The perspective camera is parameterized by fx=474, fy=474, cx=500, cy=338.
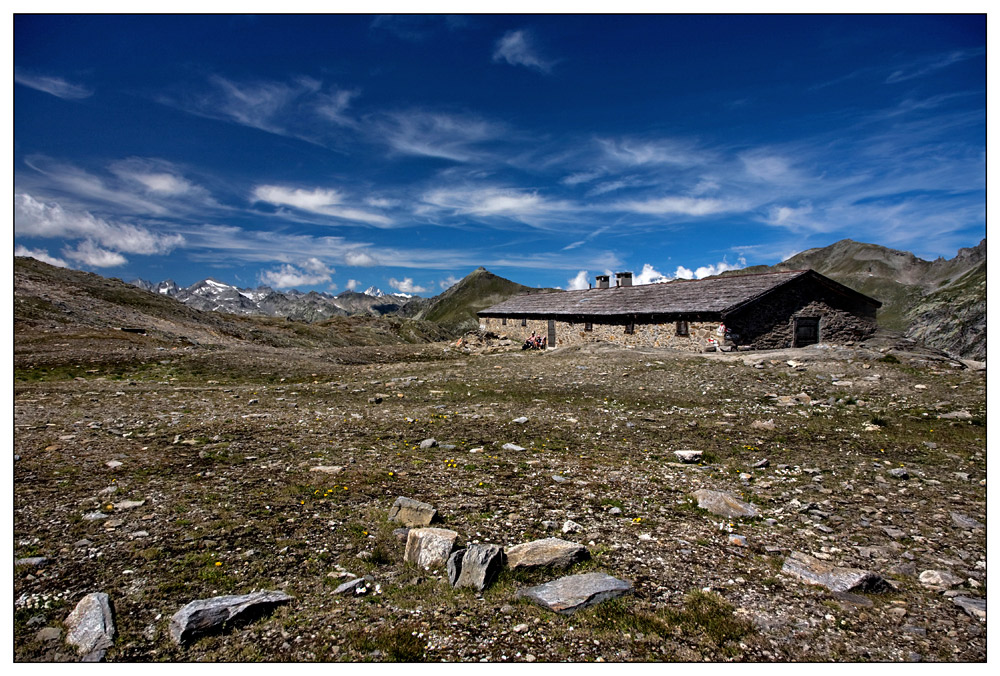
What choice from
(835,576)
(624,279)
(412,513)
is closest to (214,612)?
(412,513)

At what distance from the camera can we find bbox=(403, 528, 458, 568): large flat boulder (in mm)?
5387

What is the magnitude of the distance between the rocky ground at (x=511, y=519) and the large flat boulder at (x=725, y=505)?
176mm

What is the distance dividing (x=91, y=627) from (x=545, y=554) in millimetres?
4290

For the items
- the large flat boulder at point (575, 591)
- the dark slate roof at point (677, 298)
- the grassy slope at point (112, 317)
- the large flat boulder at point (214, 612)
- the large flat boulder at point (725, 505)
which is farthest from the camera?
the grassy slope at point (112, 317)

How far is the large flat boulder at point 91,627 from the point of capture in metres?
4.00

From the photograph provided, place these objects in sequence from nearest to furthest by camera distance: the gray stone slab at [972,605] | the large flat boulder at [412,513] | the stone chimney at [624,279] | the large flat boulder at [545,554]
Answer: the gray stone slab at [972,605] < the large flat boulder at [545,554] < the large flat boulder at [412,513] < the stone chimney at [624,279]

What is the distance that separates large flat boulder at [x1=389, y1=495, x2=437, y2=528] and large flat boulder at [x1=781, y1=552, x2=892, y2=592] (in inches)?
171

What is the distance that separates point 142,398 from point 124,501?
35.3 ft

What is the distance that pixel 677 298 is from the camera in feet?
107

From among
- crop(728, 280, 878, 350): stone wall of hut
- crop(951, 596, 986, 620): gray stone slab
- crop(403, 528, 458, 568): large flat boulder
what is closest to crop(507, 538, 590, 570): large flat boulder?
crop(403, 528, 458, 568): large flat boulder

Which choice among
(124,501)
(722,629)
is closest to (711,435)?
(722,629)

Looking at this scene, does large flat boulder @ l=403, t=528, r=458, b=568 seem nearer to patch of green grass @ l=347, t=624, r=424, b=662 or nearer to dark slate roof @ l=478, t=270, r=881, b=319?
patch of green grass @ l=347, t=624, r=424, b=662

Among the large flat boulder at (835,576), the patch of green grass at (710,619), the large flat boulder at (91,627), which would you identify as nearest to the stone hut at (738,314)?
the large flat boulder at (835,576)

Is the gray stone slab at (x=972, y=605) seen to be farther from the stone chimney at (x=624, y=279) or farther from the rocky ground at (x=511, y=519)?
the stone chimney at (x=624, y=279)
